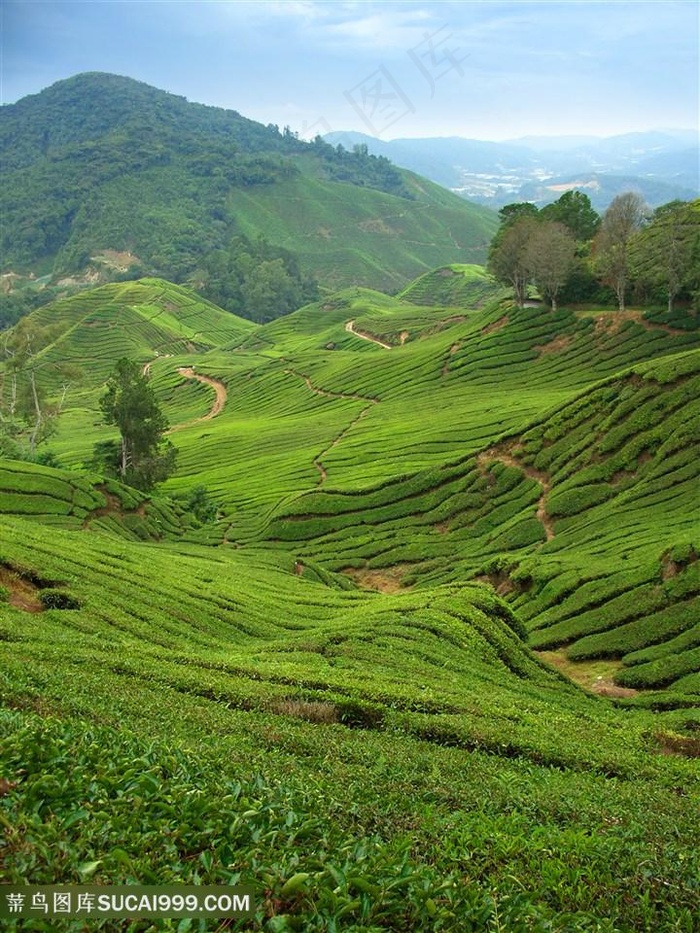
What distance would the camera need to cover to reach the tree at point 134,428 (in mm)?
67375

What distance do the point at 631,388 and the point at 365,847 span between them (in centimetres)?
5318

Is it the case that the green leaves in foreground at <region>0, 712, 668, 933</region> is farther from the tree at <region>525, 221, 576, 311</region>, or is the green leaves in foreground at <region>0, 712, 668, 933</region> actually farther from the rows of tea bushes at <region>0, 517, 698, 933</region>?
the tree at <region>525, 221, 576, 311</region>

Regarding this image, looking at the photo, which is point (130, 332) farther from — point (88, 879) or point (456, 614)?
point (88, 879)

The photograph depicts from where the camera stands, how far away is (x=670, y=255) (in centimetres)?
7962

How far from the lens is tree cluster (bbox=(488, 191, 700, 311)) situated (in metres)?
81.0

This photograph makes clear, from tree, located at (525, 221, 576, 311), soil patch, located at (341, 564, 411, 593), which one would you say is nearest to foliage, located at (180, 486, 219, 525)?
soil patch, located at (341, 564, 411, 593)

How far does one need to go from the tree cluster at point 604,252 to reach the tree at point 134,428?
2233 inches

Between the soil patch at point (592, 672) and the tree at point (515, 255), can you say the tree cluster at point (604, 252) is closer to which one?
the tree at point (515, 255)

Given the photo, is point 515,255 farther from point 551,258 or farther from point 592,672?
point 592,672

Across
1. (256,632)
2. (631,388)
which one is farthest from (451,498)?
(256,632)

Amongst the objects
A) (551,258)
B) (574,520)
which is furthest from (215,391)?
(574,520)

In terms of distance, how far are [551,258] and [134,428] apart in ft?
199

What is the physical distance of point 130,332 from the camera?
18838cm

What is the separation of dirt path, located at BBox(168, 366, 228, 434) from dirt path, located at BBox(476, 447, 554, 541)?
2709 inches
